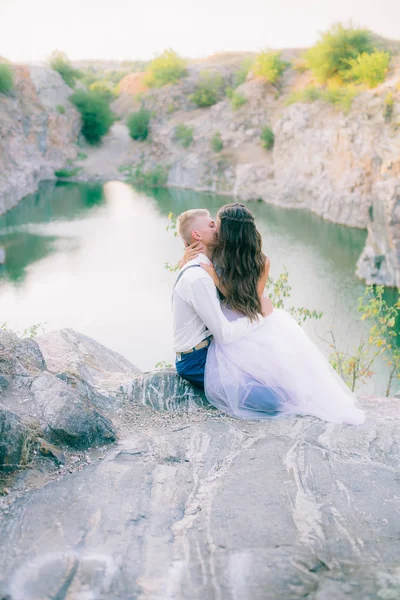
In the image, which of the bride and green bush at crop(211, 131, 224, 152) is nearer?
the bride

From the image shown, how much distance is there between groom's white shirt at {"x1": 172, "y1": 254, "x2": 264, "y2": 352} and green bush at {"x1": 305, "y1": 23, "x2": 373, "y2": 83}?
3113 centimetres

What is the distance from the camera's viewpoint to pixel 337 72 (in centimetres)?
3216

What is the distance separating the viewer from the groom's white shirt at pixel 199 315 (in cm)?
381

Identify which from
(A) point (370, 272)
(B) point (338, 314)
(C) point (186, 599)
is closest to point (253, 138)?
(A) point (370, 272)

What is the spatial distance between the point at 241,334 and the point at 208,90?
Result: 128ft

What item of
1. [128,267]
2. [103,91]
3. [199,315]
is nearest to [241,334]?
[199,315]

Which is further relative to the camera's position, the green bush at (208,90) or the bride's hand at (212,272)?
the green bush at (208,90)

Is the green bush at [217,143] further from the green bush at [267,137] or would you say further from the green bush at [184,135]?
the green bush at [267,137]

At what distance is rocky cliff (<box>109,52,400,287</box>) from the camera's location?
741 inches

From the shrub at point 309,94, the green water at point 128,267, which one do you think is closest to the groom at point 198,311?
the green water at point 128,267

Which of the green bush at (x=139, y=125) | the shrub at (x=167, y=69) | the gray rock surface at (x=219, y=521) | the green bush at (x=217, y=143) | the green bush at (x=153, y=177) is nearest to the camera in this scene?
the gray rock surface at (x=219, y=521)

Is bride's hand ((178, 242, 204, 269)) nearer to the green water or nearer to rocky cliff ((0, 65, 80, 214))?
the green water

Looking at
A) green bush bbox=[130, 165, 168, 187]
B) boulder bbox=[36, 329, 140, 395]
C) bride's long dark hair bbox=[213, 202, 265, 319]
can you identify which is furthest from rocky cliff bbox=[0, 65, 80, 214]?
bride's long dark hair bbox=[213, 202, 265, 319]

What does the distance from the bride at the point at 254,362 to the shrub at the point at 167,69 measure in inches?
1609
